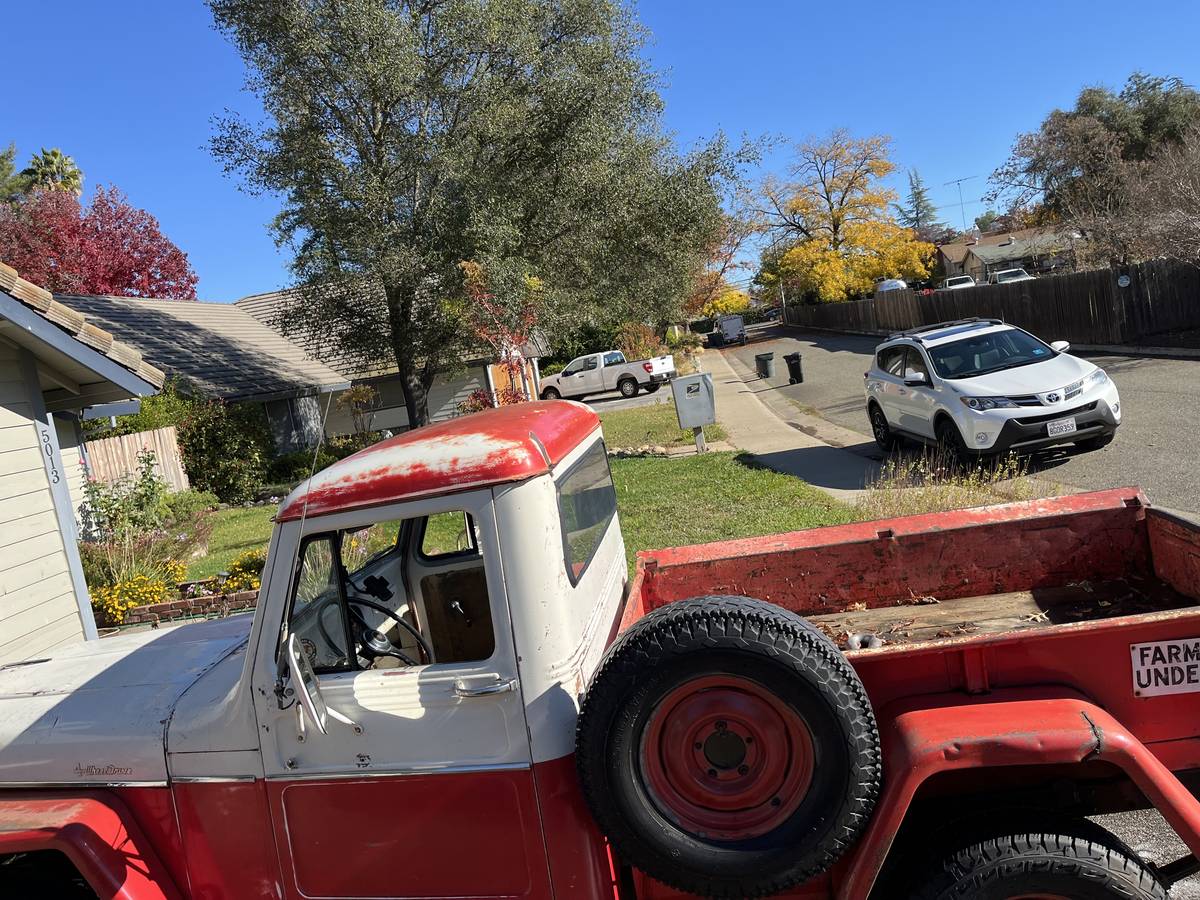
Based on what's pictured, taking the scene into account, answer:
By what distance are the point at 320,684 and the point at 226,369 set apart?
2156cm

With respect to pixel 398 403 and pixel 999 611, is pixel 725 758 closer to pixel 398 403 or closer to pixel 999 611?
pixel 999 611

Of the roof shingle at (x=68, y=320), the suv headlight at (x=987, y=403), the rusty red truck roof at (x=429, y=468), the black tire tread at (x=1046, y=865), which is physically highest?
the roof shingle at (x=68, y=320)

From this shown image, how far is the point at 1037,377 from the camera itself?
33.1 ft

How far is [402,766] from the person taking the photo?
2.47 m

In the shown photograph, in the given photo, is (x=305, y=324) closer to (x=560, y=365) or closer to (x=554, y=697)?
(x=554, y=697)

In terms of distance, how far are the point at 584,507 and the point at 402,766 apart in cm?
104

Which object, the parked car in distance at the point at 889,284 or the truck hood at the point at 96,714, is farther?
the parked car in distance at the point at 889,284

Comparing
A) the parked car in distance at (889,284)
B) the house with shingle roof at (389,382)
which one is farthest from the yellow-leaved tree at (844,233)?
the house with shingle roof at (389,382)

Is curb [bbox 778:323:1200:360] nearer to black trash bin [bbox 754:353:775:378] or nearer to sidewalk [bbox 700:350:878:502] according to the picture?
sidewalk [bbox 700:350:878:502]

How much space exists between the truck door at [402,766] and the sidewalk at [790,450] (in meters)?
7.98

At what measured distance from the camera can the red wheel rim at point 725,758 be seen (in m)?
2.36

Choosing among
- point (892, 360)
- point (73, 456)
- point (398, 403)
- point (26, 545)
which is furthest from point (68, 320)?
point (398, 403)

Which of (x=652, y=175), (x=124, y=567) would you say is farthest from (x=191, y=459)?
(x=652, y=175)

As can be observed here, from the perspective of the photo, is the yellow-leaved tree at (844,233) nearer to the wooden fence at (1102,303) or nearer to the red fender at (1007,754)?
the wooden fence at (1102,303)
